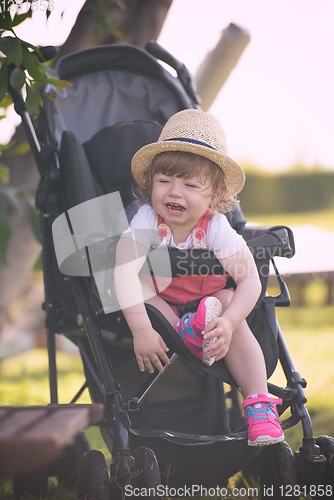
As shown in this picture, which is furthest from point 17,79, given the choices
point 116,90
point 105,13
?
point 105,13

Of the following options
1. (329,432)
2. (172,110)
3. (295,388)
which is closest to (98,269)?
(295,388)

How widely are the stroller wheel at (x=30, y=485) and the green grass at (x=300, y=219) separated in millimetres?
9388

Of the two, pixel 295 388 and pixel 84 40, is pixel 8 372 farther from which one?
pixel 295 388

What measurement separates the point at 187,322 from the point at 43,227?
0.75 metres

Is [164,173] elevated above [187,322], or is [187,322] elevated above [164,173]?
[164,173]

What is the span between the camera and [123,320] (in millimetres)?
1381

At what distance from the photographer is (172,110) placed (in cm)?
215

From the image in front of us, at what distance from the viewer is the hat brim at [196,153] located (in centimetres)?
140

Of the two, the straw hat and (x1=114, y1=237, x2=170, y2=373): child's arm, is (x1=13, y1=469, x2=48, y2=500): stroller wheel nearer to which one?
(x1=114, y1=237, x2=170, y2=373): child's arm

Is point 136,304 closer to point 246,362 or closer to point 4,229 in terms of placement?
point 246,362

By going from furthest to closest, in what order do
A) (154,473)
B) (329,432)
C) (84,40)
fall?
(84,40), (329,432), (154,473)

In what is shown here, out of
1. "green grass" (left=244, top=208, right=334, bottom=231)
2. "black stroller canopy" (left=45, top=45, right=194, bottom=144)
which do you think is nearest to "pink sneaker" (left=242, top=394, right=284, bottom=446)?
"black stroller canopy" (left=45, top=45, right=194, bottom=144)

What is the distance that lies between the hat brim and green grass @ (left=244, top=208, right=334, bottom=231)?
9142 mm

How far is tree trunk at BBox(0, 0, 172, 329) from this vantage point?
9.53 ft
